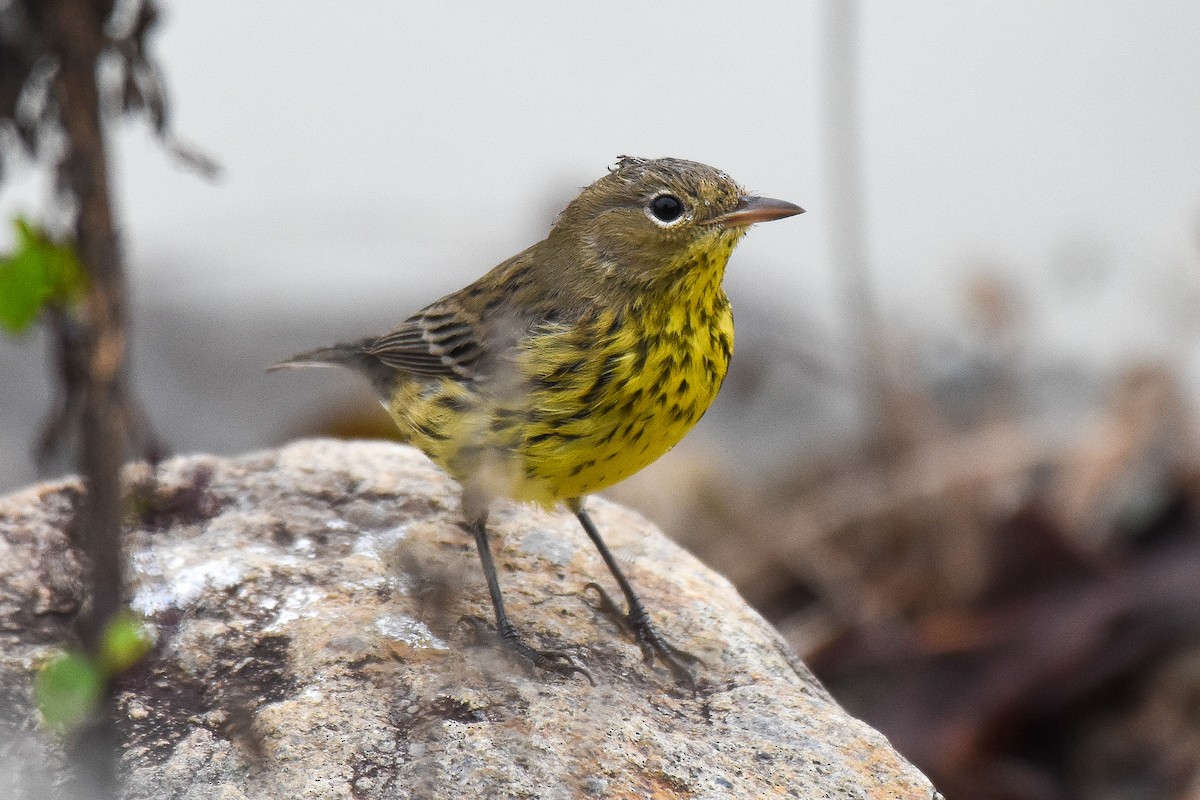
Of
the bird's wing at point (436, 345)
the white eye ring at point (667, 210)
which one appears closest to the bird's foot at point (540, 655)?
the bird's wing at point (436, 345)

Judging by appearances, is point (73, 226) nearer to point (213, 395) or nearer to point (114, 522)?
point (114, 522)

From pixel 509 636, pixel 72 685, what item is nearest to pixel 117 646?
pixel 72 685

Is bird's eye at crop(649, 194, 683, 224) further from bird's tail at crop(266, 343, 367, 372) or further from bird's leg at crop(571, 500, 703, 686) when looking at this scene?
bird's tail at crop(266, 343, 367, 372)

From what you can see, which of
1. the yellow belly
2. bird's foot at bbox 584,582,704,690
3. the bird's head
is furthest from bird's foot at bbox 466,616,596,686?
the bird's head

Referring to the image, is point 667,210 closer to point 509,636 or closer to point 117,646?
point 509,636

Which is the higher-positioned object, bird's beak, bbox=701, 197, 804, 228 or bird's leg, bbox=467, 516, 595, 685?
bird's beak, bbox=701, 197, 804, 228

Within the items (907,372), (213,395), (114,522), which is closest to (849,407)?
(907,372)
